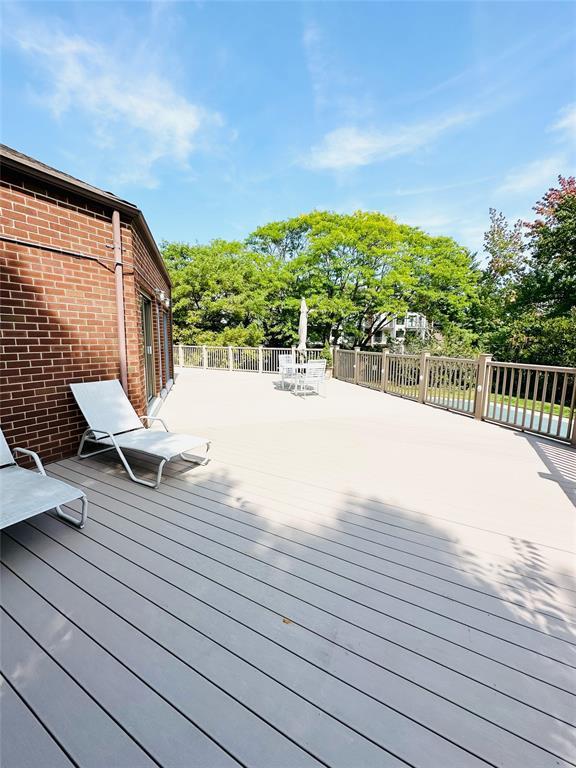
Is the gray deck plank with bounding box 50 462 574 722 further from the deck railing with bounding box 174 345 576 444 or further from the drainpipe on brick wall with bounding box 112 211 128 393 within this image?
the deck railing with bounding box 174 345 576 444

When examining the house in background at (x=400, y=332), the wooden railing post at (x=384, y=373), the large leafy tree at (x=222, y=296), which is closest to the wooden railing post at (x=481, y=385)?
the wooden railing post at (x=384, y=373)

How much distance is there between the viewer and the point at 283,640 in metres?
1.53

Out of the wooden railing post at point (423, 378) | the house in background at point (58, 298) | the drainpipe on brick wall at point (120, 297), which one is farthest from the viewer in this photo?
the wooden railing post at point (423, 378)

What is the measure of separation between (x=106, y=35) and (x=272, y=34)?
3.45m

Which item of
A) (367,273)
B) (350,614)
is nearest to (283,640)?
(350,614)

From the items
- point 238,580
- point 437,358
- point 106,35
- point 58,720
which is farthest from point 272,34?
point 58,720

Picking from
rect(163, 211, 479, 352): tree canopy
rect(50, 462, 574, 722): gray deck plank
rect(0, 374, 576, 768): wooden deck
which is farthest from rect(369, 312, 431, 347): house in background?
rect(50, 462, 574, 722): gray deck plank

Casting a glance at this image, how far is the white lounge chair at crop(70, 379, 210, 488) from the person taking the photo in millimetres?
3291

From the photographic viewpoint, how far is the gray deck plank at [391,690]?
1.15 m

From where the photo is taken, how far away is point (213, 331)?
749 inches

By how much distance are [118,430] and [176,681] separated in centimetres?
287

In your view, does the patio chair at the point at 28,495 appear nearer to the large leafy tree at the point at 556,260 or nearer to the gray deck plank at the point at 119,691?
the gray deck plank at the point at 119,691

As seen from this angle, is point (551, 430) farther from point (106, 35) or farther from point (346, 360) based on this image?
point (106, 35)

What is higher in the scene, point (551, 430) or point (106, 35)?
point (106, 35)
